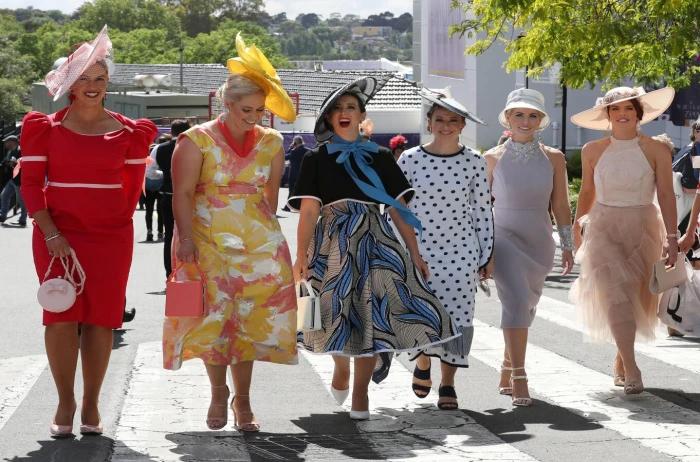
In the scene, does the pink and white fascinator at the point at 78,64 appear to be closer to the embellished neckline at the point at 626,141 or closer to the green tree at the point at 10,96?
the embellished neckline at the point at 626,141

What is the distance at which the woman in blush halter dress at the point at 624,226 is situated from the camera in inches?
352

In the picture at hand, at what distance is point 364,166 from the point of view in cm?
809

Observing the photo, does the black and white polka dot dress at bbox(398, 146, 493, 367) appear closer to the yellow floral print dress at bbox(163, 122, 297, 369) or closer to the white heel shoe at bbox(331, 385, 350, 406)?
the white heel shoe at bbox(331, 385, 350, 406)

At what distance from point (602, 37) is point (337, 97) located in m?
11.7

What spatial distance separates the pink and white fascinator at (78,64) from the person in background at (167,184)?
7303 mm

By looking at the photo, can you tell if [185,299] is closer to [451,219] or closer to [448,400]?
[448,400]

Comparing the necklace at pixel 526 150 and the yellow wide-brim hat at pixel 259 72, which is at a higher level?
the yellow wide-brim hat at pixel 259 72

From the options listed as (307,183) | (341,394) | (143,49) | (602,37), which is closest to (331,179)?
(307,183)

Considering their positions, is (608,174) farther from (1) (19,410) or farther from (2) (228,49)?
(2) (228,49)

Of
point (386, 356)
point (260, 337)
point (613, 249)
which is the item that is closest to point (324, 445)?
point (260, 337)

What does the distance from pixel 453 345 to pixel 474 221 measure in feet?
2.37

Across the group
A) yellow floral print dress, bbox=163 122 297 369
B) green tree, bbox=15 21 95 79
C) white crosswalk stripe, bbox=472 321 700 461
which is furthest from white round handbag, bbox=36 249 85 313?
green tree, bbox=15 21 95 79

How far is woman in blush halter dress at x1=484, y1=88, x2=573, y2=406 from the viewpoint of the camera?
347 inches

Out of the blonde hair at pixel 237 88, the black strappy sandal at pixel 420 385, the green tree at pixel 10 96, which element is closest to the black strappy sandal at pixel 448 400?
the black strappy sandal at pixel 420 385
